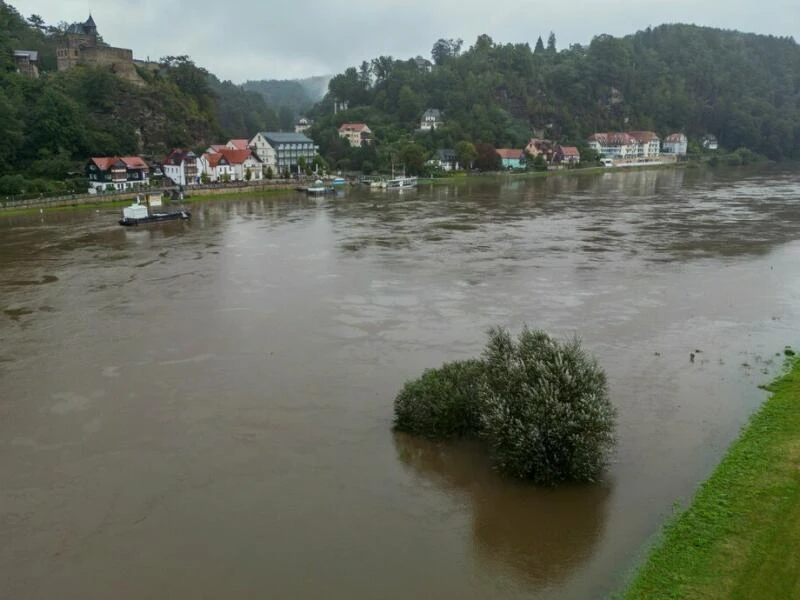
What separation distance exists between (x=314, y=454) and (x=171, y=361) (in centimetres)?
641

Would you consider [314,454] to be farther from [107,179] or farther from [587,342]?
[107,179]

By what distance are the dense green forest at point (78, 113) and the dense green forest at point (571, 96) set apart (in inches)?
676

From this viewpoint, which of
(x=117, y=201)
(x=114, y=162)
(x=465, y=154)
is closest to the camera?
(x=117, y=201)

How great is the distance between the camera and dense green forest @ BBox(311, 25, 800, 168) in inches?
3637

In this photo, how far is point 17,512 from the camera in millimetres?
10141

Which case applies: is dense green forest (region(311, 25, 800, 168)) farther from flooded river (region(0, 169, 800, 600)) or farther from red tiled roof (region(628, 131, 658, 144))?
flooded river (region(0, 169, 800, 600))

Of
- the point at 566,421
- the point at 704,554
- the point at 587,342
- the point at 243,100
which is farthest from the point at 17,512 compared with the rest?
the point at 243,100

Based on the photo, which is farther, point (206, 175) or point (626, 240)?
point (206, 175)

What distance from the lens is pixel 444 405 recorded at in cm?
1209

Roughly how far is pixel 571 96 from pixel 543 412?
364 feet

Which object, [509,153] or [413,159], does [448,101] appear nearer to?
[509,153]

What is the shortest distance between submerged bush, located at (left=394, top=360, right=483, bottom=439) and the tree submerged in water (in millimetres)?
200

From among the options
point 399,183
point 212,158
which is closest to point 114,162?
point 212,158

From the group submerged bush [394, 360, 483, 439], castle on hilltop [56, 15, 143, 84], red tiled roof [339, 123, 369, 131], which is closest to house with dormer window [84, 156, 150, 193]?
castle on hilltop [56, 15, 143, 84]
